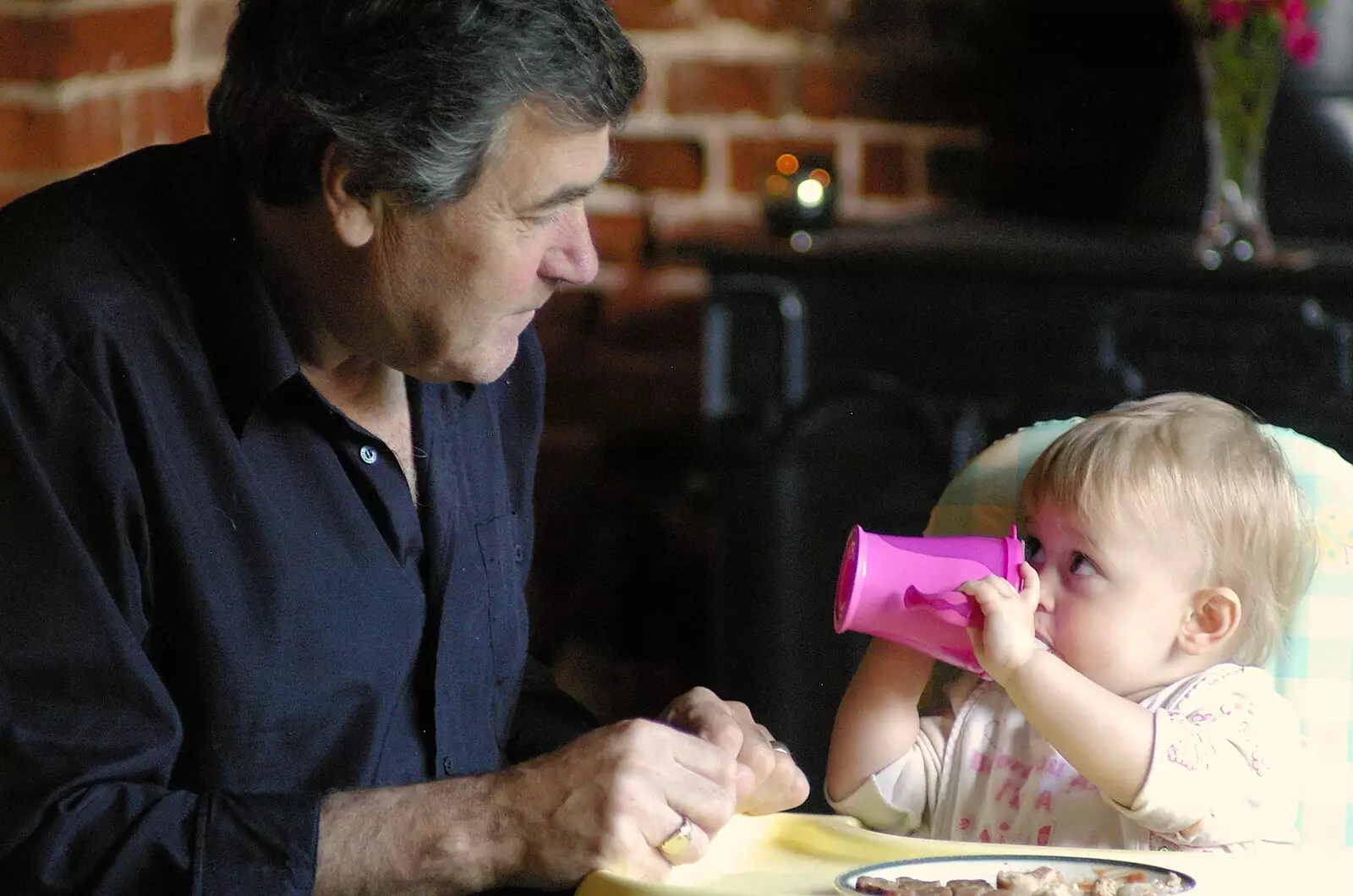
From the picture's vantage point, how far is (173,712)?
1.25 meters

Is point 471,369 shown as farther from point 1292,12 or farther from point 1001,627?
point 1292,12

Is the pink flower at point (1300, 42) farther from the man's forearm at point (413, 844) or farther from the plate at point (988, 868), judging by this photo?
the man's forearm at point (413, 844)

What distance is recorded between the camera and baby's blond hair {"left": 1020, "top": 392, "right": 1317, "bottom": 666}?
4.66 feet

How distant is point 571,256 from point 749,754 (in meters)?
0.40

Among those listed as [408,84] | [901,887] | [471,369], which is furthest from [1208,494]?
[408,84]

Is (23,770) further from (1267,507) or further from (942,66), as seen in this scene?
(942,66)

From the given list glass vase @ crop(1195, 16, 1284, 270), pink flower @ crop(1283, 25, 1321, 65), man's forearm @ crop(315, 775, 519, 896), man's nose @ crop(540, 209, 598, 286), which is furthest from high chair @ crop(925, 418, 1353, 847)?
pink flower @ crop(1283, 25, 1321, 65)

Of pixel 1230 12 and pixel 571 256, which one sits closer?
pixel 571 256

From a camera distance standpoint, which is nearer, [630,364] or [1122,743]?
[1122,743]

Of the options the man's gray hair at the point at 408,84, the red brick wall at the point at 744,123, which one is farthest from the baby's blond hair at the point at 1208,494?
the red brick wall at the point at 744,123

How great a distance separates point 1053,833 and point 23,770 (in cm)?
77

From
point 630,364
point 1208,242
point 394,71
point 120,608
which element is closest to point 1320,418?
point 1208,242

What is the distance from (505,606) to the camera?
1548 millimetres

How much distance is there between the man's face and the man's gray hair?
0.06 ft
